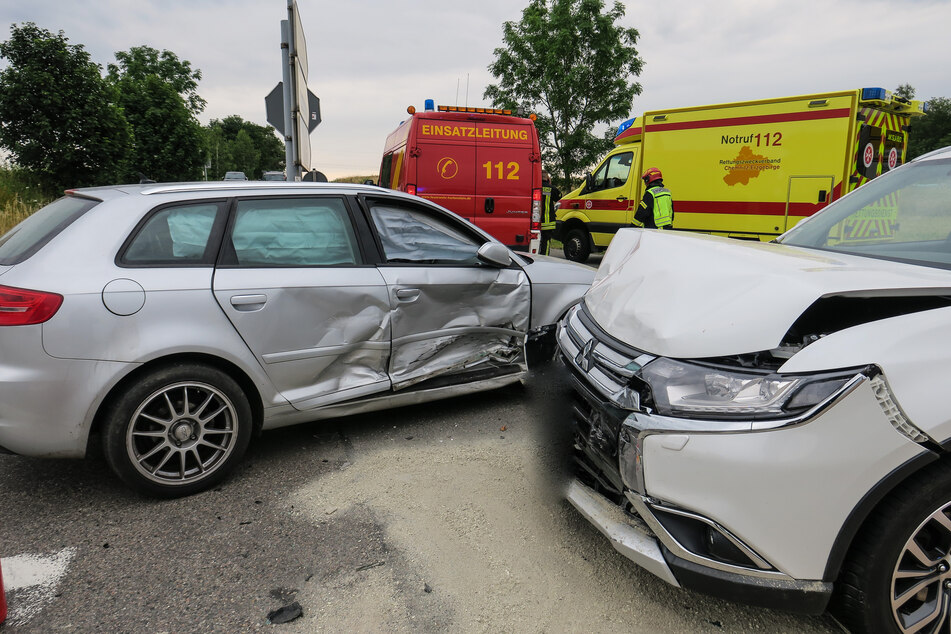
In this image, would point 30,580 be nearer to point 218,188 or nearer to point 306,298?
point 306,298

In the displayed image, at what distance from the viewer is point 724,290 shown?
7.11 ft

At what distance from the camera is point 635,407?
2.04m

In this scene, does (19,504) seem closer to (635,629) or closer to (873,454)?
(635,629)

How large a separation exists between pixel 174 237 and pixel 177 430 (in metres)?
1.01

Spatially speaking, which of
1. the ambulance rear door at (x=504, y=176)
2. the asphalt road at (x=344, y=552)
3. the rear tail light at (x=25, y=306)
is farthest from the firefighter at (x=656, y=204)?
the rear tail light at (x=25, y=306)

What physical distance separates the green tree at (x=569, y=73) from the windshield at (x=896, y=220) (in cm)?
1716

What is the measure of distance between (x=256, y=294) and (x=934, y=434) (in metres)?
2.98

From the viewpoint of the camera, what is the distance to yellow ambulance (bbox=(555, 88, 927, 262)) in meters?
8.30

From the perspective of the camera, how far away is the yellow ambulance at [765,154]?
8.30 meters

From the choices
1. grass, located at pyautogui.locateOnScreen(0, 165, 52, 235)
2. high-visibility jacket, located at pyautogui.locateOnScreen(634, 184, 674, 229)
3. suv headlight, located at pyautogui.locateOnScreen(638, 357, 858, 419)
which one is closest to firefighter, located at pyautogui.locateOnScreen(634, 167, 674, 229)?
high-visibility jacket, located at pyautogui.locateOnScreen(634, 184, 674, 229)

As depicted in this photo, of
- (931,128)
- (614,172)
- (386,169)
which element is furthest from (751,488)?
(931,128)

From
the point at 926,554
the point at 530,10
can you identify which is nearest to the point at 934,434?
the point at 926,554

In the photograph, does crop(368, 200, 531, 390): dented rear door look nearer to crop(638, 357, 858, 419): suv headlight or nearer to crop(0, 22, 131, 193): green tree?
crop(638, 357, 858, 419): suv headlight

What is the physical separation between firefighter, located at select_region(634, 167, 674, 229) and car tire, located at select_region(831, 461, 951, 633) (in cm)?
690
